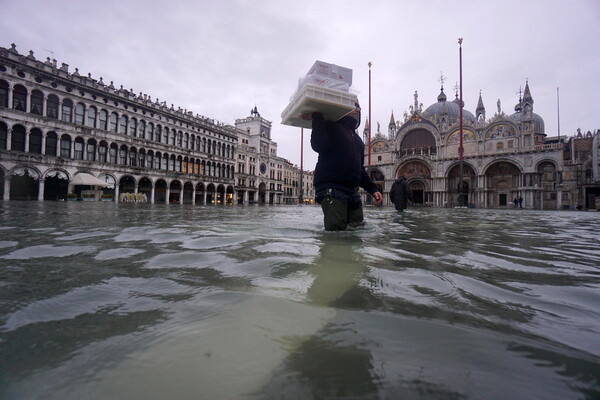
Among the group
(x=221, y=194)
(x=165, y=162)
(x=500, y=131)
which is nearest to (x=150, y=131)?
(x=165, y=162)

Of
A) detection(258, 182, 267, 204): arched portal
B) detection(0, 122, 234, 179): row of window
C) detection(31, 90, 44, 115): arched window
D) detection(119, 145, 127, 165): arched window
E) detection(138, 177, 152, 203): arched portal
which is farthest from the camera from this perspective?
detection(258, 182, 267, 204): arched portal

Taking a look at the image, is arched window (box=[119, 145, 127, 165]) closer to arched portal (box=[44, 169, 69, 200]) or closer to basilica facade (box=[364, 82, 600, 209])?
arched portal (box=[44, 169, 69, 200])

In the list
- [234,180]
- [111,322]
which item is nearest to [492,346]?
[111,322]

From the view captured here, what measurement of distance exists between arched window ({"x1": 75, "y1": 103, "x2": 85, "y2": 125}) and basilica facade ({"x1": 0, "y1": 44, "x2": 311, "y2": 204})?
9cm

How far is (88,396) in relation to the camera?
2.08 feet

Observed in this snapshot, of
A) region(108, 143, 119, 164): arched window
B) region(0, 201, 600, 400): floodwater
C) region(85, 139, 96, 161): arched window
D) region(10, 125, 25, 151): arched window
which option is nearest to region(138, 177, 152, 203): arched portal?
region(108, 143, 119, 164): arched window

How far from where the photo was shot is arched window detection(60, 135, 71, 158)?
87.9ft

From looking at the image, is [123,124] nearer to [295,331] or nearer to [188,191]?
[188,191]

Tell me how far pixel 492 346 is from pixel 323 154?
327 cm

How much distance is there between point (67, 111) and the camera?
2738 centimetres

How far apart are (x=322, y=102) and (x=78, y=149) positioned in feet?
107

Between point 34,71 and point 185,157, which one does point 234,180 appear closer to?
point 185,157

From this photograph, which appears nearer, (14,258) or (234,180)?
(14,258)

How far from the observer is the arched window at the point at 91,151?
28769 millimetres
